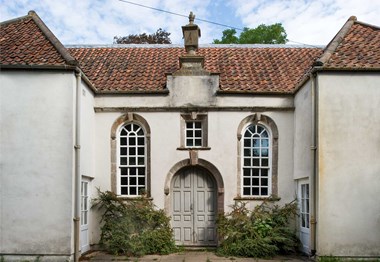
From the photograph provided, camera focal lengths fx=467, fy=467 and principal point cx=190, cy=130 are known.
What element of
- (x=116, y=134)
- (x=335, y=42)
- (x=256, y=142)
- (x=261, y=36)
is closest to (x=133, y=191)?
(x=116, y=134)

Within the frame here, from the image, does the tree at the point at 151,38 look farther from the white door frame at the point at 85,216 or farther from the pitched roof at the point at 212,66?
the white door frame at the point at 85,216

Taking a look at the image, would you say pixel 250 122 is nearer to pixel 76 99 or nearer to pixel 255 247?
pixel 255 247

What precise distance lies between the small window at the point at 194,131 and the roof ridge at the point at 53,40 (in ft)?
13.2

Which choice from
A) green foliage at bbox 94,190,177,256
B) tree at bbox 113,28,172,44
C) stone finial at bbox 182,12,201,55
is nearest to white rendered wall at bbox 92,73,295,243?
green foliage at bbox 94,190,177,256

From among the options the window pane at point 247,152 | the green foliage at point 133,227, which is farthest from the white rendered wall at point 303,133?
the green foliage at point 133,227

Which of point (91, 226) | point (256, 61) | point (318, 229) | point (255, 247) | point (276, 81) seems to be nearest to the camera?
point (318, 229)

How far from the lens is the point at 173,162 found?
48.0ft

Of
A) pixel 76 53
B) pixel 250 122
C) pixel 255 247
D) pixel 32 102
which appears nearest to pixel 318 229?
pixel 255 247

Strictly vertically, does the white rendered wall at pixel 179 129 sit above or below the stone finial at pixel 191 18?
below

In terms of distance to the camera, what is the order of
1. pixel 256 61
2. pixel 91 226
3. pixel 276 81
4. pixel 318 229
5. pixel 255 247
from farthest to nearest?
pixel 256 61, pixel 276 81, pixel 91 226, pixel 255 247, pixel 318 229

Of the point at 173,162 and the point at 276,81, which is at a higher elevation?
the point at 276,81

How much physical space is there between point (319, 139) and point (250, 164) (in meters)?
2.98

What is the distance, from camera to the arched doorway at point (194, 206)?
14.8 m

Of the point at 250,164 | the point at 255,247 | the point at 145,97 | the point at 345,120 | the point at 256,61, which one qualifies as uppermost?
the point at 256,61
